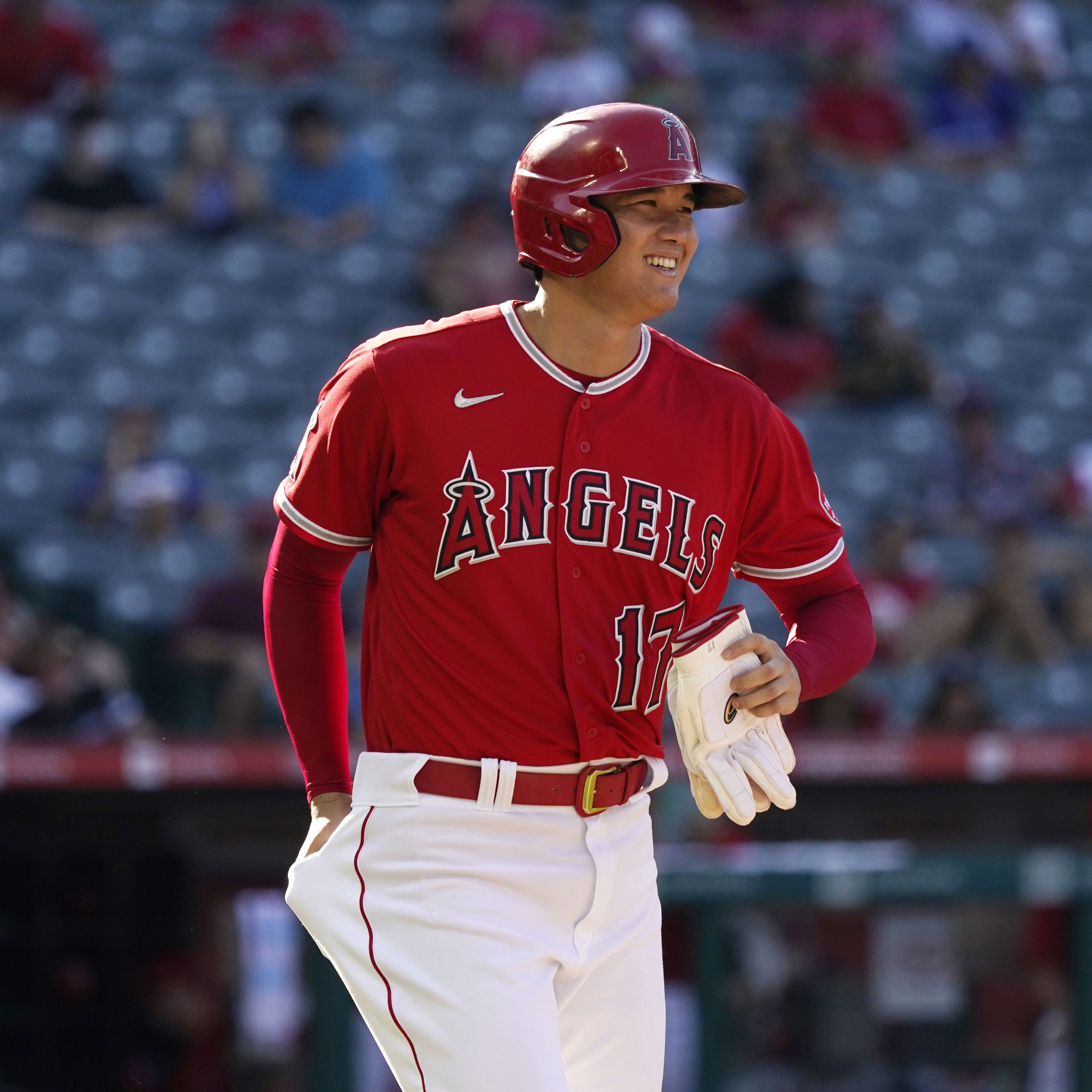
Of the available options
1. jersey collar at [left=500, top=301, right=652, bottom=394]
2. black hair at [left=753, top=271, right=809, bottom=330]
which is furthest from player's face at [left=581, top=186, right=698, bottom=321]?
black hair at [left=753, top=271, right=809, bottom=330]

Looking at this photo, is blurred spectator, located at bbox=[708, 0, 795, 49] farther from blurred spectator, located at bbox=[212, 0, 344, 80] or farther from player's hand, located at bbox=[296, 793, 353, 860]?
player's hand, located at bbox=[296, 793, 353, 860]

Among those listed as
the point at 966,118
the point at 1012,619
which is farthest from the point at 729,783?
the point at 966,118

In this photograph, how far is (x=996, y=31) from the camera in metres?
10.2

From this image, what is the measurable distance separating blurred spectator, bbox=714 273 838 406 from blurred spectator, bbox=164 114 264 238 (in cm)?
231

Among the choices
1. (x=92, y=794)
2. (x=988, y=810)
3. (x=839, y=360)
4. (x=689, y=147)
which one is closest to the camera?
(x=689, y=147)

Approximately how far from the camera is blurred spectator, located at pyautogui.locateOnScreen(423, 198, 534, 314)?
795 cm

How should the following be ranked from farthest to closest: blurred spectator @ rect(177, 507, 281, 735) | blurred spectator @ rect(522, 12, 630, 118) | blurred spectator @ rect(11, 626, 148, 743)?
blurred spectator @ rect(522, 12, 630, 118) < blurred spectator @ rect(177, 507, 281, 735) < blurred spectator @ rect(11, 626, 148, 743)

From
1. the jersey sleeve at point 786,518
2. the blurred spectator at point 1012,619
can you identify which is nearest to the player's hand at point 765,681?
the jersey sleeve at point 786,518

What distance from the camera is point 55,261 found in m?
8.19

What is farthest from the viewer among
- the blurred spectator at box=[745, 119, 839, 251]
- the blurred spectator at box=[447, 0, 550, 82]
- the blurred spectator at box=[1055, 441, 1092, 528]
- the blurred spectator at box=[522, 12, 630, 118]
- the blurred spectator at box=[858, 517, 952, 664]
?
the blurred spectator at box=[447, 0, 550, 82]

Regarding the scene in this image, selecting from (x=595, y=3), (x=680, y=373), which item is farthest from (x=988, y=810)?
(x=595, y=3)

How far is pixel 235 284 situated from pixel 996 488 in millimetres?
3546

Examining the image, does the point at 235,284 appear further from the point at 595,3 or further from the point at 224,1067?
the point at 224,1067

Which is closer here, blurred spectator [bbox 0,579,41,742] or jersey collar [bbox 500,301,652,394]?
jersey collar [bbox 500,301,652,394]
